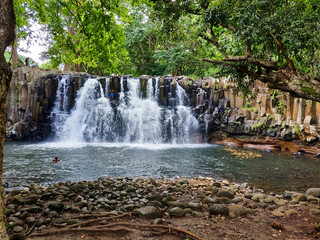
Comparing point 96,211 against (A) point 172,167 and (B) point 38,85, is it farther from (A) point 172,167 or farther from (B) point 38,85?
(B) point 38,85

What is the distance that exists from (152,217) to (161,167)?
5.71 meters

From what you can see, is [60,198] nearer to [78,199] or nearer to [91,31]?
[78,199]

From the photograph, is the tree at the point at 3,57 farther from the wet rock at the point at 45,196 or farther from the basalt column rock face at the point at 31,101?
the basalt column rock face at the point at 31,101

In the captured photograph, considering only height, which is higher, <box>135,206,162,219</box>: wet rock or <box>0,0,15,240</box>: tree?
<box>0,0,15,240</box>: tree

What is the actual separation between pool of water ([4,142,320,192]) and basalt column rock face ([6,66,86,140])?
22.0 feet

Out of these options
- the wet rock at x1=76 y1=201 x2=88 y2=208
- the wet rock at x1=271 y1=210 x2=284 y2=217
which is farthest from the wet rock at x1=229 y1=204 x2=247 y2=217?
the wet rock at x1=76 y1=201 x2=88 y2=208

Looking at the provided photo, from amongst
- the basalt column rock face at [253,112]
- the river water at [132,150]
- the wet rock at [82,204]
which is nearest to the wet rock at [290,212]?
the river water at [132,150]

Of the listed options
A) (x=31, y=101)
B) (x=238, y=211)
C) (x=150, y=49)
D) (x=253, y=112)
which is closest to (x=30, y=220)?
(x=238, y=211)

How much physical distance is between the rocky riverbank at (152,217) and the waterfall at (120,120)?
→ 38.9 feet

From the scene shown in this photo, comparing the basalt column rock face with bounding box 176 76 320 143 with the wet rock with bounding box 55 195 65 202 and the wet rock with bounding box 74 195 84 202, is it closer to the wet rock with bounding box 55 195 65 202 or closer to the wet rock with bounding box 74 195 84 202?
the wet rock with bounding box 74 195 84 202

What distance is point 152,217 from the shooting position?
3.86m

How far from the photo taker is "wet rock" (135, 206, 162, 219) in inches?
152

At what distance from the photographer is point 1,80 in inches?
88.5

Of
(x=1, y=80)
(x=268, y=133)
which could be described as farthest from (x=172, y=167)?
(x=268, y=133)
